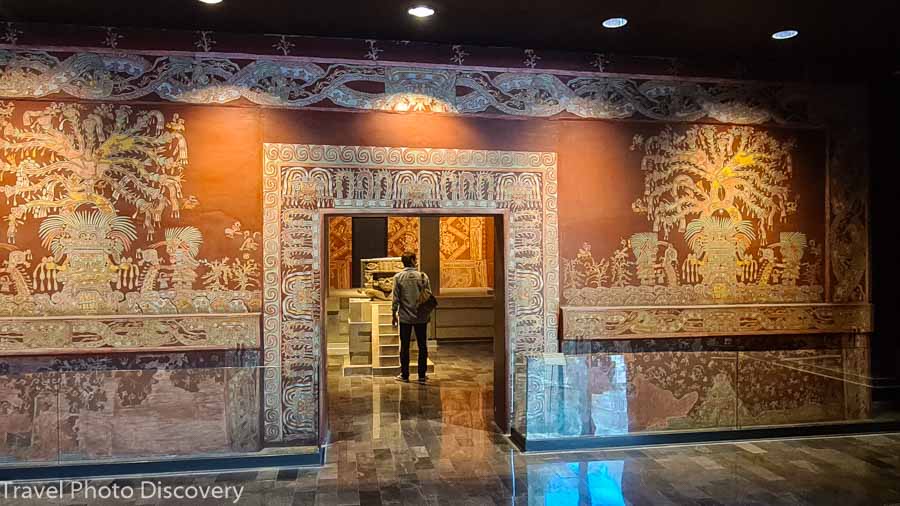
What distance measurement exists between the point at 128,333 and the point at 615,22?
449 cm

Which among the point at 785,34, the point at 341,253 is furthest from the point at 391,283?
the point at 785,34

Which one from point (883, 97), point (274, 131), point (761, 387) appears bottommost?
point (761, 387)

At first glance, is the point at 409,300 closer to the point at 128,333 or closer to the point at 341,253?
the point at 128,333

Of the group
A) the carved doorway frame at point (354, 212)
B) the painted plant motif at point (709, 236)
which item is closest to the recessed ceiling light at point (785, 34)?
the painted plant motif at point (709, 236)

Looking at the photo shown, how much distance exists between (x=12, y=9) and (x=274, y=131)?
1997mm

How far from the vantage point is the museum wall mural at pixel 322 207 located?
5.04m

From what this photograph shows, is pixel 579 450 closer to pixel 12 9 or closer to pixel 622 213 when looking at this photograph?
pixel 622 213

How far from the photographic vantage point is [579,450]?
209 inches

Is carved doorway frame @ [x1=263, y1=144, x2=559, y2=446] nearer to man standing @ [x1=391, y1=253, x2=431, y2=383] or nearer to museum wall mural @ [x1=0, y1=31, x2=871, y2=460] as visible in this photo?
museum wall mural @ [x1=0, y1=31, x2=871, y2=460]

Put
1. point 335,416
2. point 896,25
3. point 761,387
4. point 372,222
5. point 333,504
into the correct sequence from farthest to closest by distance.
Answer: point 372,222
point 335,416
point 761,387
point 896,25
point 333,504

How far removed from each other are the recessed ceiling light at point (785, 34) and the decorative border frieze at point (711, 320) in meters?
2.35

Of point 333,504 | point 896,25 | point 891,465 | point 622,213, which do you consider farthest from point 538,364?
point 896,25

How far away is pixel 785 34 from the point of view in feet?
17.4

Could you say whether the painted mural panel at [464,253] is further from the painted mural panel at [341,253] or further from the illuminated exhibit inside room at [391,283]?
the painted mural panel at [341,253]
